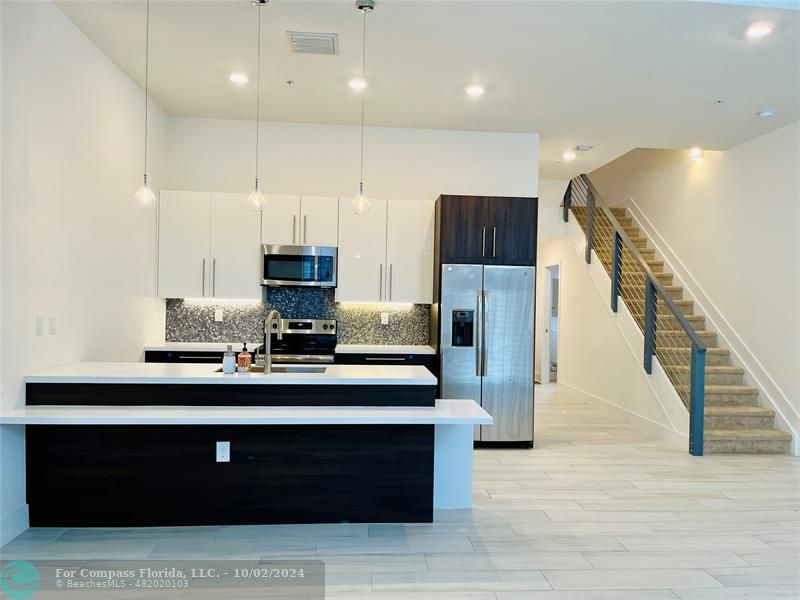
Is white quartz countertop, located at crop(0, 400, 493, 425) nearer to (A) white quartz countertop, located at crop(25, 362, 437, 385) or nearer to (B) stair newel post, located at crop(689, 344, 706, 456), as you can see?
(A) white quartz countertop, located at crop(25, 362, 437, 385)

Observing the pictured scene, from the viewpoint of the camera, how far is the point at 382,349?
5.35m

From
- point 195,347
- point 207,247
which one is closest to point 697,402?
point 195,347

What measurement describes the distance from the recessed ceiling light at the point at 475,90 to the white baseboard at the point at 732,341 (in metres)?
4.12

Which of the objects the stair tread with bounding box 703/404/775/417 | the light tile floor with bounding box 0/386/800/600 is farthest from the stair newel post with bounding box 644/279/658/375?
the light tile floor with bounding box 0/386/800/600

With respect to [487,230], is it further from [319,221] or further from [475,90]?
[319,221]

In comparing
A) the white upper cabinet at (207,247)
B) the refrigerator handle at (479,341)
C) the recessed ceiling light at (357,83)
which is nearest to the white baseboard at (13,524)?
the white upper cabinet at (207,247)

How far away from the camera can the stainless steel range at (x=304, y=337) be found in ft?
18.3

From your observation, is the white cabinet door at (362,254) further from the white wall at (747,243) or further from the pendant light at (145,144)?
the white wall at (747,243)

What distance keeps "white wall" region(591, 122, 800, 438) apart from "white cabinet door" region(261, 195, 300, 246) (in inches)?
189

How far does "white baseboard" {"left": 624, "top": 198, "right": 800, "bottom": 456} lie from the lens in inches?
218

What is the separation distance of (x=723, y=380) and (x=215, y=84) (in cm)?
A: 595

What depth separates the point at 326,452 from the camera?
3.40 meters

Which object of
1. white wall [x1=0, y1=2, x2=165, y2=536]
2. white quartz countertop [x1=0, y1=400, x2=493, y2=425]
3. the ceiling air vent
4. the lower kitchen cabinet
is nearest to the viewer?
white quartz countertop [x1=0, y1=400, x2=493, y2=425]

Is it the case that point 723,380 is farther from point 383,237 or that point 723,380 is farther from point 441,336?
point 383,237
